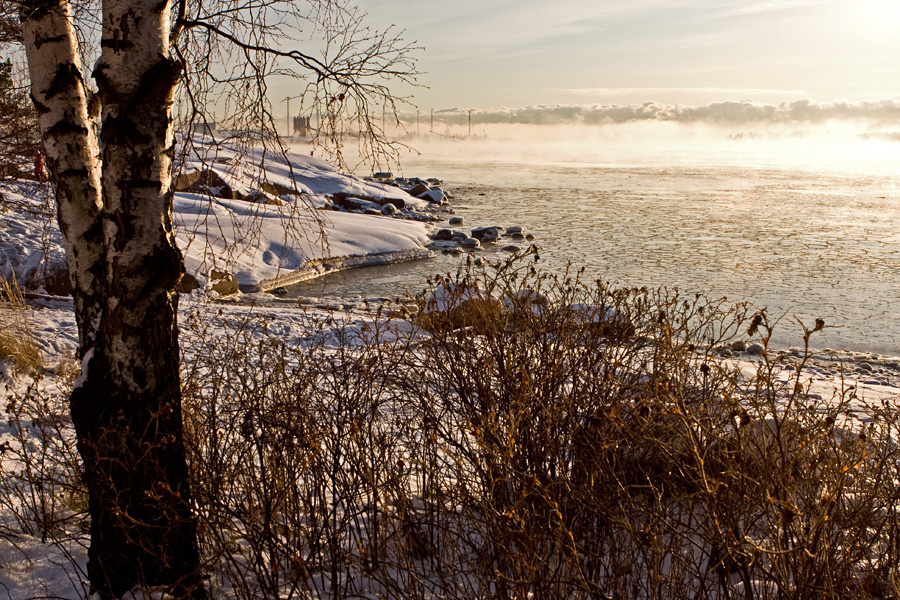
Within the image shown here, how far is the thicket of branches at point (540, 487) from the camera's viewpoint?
2.35 meters

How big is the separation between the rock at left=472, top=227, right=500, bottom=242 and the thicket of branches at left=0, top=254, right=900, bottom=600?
1760cm

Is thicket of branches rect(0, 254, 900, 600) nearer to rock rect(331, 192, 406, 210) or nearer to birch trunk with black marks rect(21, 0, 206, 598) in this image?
birch trunk with black marks rect(21, 0, 206, 598)

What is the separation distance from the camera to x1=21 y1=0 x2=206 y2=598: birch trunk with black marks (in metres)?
2.92

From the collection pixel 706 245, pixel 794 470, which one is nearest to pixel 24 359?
pixel 794 470

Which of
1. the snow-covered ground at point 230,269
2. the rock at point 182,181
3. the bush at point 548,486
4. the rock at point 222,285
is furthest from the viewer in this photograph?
the rock at point 222,285

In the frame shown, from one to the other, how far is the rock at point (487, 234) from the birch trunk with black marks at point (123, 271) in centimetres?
1943

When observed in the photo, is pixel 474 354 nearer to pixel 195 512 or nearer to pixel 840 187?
pixel 195 512

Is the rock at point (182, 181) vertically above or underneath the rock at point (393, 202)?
above

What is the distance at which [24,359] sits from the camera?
661 centimetres

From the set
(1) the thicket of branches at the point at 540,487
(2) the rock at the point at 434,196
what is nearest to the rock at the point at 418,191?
(2) the rock at the point at 434,196

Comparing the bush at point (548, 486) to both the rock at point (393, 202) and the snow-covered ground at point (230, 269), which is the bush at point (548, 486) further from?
the rock at point (393, 202)

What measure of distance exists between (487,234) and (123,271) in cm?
2013

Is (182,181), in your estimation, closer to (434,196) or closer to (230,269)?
(230,269)

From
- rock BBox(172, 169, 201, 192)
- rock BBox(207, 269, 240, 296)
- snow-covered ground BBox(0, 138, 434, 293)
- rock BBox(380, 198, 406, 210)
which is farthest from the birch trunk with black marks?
rock BBox(380, 198, 406, 210)
